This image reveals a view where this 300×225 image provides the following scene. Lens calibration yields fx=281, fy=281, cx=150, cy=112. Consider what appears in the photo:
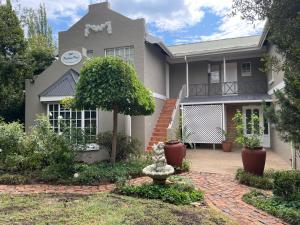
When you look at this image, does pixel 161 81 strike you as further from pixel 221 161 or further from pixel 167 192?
pixel 167 192

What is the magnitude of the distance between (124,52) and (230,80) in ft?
27.0

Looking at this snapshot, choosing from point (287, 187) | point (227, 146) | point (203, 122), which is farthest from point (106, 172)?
point (203, 122)

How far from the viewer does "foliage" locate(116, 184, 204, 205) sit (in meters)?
7.05

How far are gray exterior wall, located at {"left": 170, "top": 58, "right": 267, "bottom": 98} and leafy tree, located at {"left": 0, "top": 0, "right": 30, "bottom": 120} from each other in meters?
9.98

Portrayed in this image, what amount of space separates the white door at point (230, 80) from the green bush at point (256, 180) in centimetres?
1044

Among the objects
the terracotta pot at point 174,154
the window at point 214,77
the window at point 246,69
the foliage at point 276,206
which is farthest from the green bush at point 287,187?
the window at point 214,77

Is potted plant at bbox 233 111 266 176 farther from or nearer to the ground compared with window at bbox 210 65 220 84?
nearer to the ground

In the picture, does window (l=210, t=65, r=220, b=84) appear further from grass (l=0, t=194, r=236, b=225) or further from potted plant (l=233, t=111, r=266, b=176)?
grass (l=0, t=194, r=236, b=225)

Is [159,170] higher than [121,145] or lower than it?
lower

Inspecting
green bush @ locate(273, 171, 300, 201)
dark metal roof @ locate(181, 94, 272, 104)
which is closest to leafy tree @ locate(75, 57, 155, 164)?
green bush @ locate(273, 171, 300, 201)

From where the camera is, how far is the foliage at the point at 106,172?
9.10 meters

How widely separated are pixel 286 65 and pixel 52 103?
39.8ft

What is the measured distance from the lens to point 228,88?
1933 centimetres

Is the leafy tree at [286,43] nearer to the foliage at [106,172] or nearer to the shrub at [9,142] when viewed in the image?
the foliage at [106,172]
